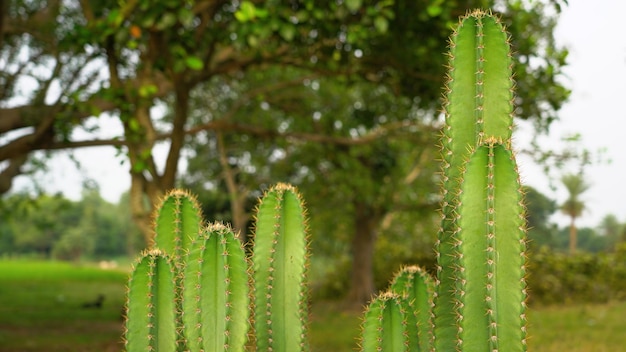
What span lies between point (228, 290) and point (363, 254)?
627 inches

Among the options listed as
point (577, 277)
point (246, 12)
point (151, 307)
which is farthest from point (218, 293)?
point (577, 277)

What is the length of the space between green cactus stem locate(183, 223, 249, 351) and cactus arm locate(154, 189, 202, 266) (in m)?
0.56

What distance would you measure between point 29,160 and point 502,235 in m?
11.1

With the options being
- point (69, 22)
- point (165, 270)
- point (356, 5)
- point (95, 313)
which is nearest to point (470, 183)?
point (165, 270)

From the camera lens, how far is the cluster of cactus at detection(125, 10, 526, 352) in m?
2.36

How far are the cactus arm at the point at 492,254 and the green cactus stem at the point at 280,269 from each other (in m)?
0.82

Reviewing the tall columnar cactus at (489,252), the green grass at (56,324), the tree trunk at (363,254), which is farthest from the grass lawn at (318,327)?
the tall columnar cactus at (489,252)

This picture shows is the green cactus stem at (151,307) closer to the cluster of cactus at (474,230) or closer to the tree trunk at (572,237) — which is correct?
the cluster of cactus at (474,230)

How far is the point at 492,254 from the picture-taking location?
234 cm

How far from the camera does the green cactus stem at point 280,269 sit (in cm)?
293

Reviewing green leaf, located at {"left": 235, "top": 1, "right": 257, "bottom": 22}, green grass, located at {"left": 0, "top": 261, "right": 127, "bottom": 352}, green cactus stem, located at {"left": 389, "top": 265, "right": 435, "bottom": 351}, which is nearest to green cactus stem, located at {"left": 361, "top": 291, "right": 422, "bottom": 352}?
green cactus stem, located at {"left": 389, "top": 265, "right": 435, "bottom": 351}

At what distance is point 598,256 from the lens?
1989 cm

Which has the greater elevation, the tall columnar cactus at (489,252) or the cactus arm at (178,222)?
the cactus arm at (178,222)

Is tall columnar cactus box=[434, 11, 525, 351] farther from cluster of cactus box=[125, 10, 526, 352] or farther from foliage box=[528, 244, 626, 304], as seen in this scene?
foliage box=[528, 244, 626, 304]
